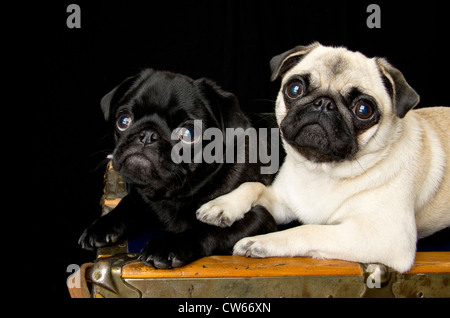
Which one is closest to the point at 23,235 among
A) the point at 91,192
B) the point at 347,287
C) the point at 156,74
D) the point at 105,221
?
the point at 91,192

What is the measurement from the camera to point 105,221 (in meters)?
2.52

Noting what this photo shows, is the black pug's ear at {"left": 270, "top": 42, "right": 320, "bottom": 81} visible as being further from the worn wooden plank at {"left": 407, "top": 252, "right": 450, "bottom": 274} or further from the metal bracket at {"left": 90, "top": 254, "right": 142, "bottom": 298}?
the metal bracket at {"left": 90, "top": 254, "right": 142, "bottom": 298}

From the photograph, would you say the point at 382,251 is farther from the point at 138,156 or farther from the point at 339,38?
the point at 339,38

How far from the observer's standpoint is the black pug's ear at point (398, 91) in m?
2.26

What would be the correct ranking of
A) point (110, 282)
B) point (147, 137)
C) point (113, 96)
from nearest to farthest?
point (110, 282), point (147, 137), point (113, 96)

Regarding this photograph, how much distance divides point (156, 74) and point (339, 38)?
184 centimetres

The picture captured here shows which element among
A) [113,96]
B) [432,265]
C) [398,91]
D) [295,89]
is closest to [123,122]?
[113,96]

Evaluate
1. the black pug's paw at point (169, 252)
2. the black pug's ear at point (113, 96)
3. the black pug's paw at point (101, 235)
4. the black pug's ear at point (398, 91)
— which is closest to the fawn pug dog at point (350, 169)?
the black pug's ear at point (398, 91)

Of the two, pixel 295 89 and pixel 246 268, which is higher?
pixel 295 89

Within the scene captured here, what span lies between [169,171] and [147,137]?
0.16 m

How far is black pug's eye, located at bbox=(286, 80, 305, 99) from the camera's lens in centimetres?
244

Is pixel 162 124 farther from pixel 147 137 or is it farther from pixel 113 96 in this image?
pixel 113 96

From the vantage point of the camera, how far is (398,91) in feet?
7.55

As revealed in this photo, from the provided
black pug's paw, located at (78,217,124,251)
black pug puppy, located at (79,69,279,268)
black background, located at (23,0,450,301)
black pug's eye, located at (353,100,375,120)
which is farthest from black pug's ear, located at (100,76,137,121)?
black background, located at (23,0,450,301)
